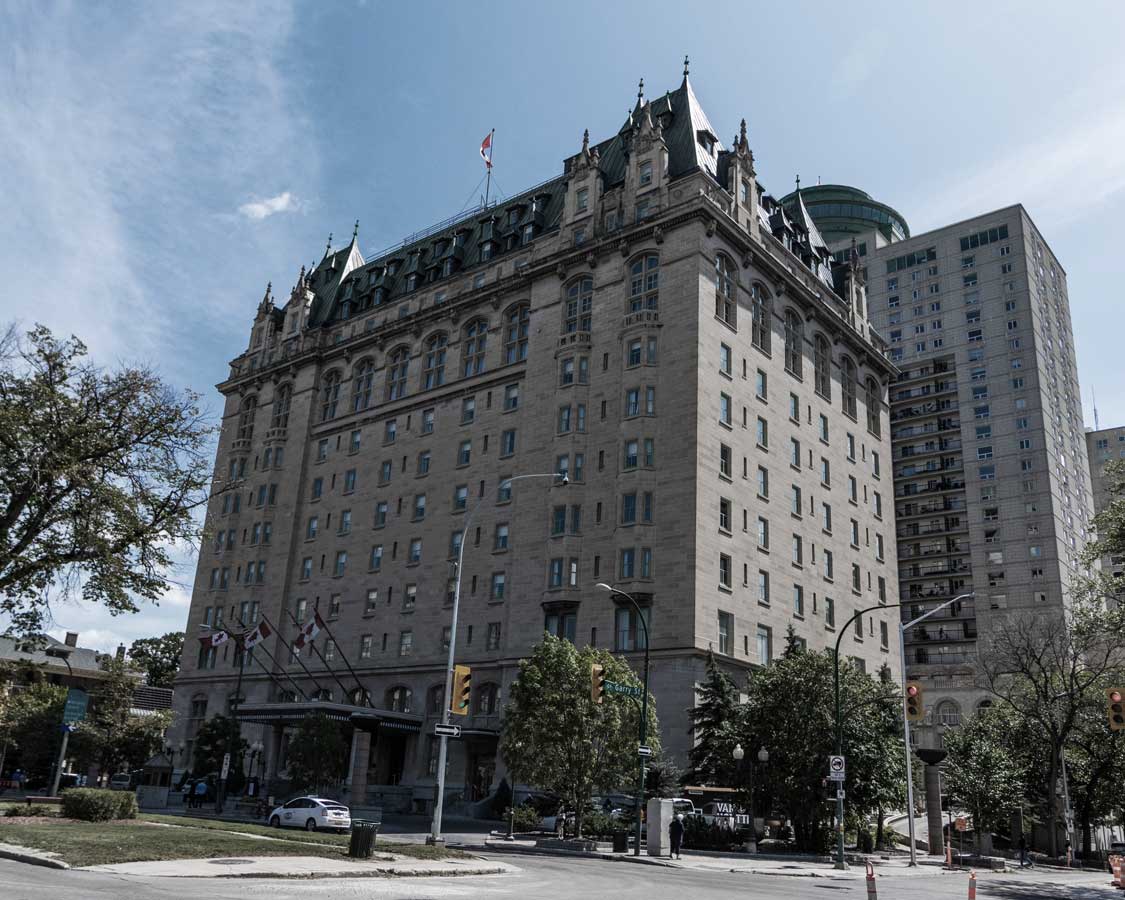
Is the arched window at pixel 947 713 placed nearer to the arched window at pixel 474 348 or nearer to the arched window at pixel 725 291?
the arched window at pixel 725 291

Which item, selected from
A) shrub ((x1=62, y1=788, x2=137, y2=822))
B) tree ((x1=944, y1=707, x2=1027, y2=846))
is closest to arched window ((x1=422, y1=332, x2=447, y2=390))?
tree ((x1=944, y1=707, x2=1027, y2=846))

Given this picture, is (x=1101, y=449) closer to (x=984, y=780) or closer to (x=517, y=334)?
(x=517, y=334)

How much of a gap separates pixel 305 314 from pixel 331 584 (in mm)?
26680

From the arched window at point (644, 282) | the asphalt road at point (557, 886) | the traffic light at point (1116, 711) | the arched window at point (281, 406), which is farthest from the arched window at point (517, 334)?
the traffic light at point (1116, 711)

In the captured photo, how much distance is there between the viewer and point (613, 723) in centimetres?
3944

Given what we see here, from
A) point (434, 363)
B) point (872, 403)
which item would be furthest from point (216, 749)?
point (872, 403)

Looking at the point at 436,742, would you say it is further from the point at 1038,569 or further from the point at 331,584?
the point at 1038,569

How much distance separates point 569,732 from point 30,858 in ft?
72.2

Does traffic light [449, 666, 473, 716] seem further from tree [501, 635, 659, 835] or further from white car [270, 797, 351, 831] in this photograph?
white car [270, 797, 351, 831]

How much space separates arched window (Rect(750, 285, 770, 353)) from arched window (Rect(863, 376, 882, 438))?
1512cm

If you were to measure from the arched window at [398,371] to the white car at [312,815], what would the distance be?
3853 centimetres

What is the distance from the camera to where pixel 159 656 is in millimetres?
115375

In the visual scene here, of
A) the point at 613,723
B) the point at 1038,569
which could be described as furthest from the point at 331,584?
the point at 1038,569

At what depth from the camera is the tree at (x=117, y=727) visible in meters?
59.6
